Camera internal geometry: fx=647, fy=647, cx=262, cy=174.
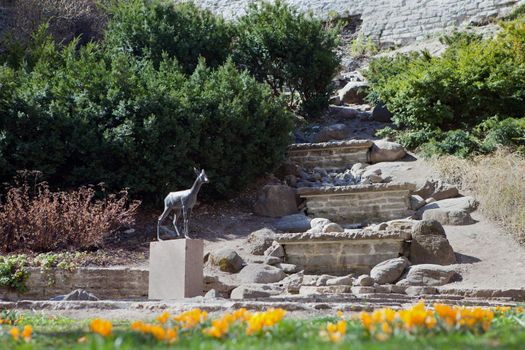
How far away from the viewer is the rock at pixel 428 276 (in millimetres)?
8477

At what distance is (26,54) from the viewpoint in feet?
48.1

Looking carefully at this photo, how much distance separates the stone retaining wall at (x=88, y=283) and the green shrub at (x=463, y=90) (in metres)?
7.63

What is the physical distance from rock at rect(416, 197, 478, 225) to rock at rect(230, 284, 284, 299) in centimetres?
353

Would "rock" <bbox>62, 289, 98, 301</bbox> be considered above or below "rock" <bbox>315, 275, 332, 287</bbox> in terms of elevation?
above

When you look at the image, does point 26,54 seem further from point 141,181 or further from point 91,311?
point 91,311

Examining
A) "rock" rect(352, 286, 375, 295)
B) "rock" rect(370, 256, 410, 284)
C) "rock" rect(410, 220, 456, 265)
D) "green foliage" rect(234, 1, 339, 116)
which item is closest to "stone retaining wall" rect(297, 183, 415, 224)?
"rock" rect(410, 220, 456, 265)

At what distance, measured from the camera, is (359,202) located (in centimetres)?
1135

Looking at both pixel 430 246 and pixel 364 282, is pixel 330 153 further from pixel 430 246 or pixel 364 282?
pixel 364 282

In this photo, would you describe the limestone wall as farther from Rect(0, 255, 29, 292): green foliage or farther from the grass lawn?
the grass lawn

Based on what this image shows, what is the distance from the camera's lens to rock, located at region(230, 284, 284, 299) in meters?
7.42

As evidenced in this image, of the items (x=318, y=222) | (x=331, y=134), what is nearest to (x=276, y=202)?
(x=318, y=222)

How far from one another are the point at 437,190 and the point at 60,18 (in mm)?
11840

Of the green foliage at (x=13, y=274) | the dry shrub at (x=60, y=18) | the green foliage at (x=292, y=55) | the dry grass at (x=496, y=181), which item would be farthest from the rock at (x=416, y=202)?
the dry shrub at (x=60, y=18)

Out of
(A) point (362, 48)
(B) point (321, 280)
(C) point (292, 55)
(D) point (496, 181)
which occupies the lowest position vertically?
(B) point (321, 280)
